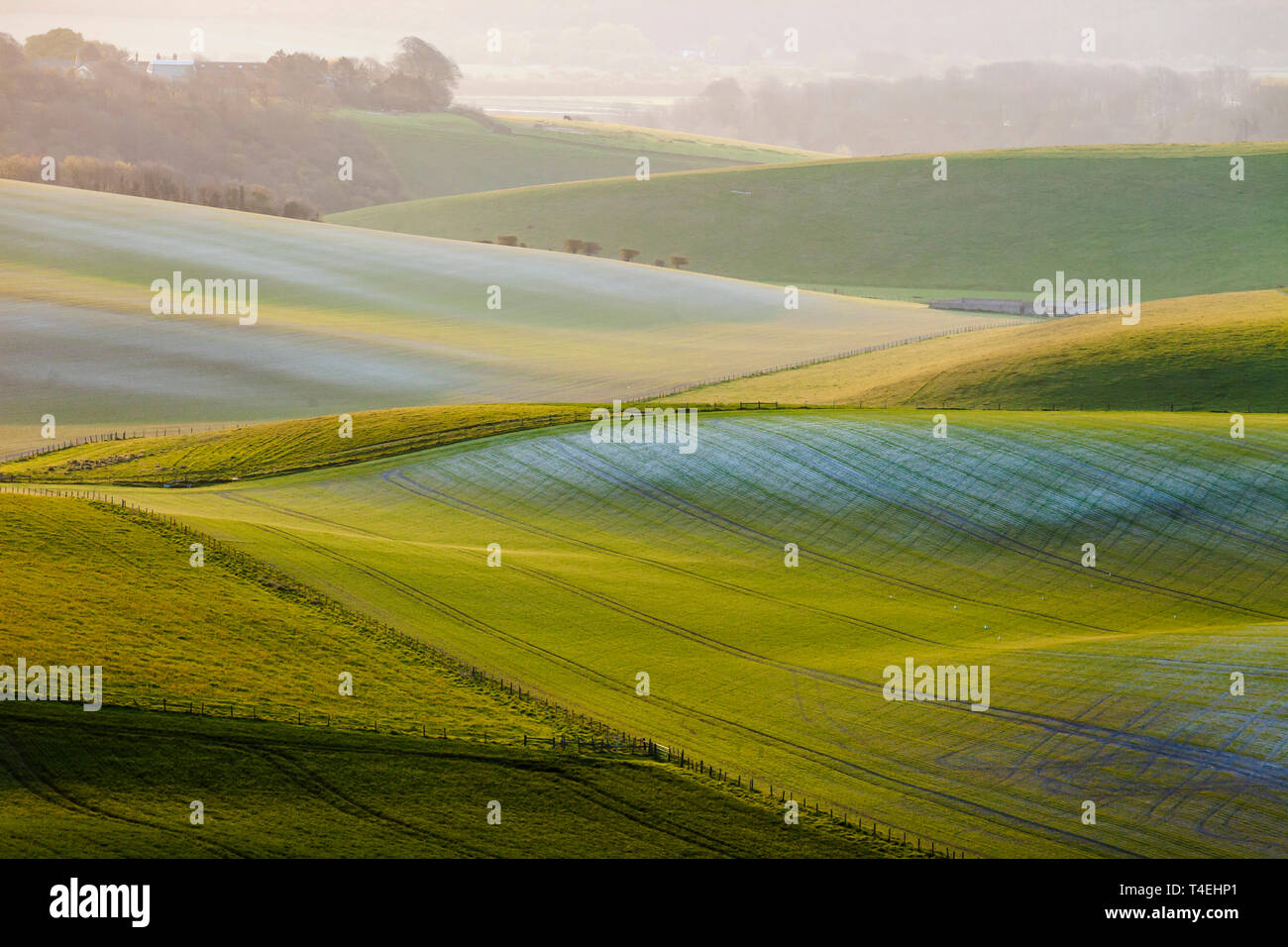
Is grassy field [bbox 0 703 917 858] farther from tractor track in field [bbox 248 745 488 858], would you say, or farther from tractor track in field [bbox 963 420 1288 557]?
tractor track in field [bbox 963 420 1288 557]

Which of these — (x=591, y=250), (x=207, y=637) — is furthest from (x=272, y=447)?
(x=591, y=250)


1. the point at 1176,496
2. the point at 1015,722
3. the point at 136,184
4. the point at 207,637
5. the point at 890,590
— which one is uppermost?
the point at 136,184

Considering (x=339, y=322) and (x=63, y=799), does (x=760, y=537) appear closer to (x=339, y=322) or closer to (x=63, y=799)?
(x=63, y=799)

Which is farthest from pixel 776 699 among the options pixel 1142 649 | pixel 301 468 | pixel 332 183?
pixel 332 183

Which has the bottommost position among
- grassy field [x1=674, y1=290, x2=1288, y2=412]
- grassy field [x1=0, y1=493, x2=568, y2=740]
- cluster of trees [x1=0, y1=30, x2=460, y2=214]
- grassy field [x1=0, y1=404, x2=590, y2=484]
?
grassy field [x1=0, y1=493, x2=568, y2=740]

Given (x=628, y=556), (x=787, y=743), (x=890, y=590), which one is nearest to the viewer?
(x=787, y=743)

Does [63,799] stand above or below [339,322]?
below

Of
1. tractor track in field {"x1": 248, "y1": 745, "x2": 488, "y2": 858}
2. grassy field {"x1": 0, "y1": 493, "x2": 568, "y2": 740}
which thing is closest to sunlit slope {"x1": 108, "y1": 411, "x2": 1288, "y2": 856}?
grassy field {"x1": 0, "y1": 493, "x2": 568, "y2": 740}

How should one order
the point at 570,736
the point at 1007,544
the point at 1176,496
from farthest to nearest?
1. the point at 1176,496
2. the point at 1007,544
3. the point at 570,736
